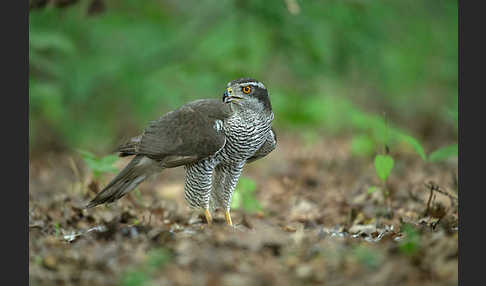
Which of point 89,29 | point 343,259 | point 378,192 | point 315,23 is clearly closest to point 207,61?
point 315,23

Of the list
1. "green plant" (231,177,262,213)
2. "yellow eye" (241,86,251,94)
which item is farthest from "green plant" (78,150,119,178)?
"yellow eye" (241,86,251,94)

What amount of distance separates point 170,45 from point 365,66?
3.54 meters

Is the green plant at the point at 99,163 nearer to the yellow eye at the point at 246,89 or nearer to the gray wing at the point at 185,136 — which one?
the gray wing at the point at 185,136

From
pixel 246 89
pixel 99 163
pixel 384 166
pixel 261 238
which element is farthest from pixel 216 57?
pixel 261 238

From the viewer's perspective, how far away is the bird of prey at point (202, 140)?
15.7ft

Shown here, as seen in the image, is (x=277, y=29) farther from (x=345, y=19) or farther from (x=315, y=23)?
(x=345, y=19)

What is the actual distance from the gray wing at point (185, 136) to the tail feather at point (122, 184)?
16cm

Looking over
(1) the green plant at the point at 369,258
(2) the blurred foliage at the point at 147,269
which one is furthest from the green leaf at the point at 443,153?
(2) the blurred foliage at the point at 147,269

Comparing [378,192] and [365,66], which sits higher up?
[365,66]

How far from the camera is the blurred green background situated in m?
8.34

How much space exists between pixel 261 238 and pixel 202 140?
1262 mm

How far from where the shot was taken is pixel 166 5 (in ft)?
38.3

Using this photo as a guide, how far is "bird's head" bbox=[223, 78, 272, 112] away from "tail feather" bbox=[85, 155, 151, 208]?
1.01 meters

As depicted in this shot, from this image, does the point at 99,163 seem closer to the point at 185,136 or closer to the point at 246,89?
the point at 185,136
